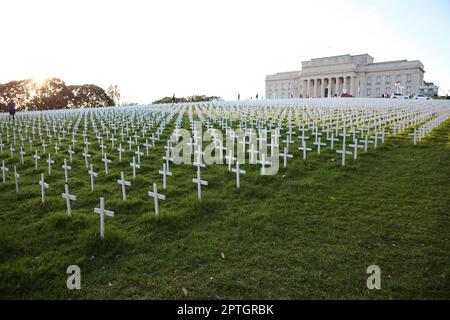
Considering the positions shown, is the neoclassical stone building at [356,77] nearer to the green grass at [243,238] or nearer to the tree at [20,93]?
the tree at [20,93]

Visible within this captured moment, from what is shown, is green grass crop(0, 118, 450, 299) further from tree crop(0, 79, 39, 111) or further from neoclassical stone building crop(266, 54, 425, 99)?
neoclassical stone building crop(266, 54, 425, 99)

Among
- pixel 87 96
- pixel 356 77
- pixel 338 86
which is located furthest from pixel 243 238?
pixel 338 86

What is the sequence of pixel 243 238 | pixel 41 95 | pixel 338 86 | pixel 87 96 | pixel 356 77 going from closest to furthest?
pixel 243 238
pixel 41 95
pixel 87 96
pixel 356 77
pixel 338 86

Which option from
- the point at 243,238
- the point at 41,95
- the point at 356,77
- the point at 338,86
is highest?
the point at 356,77

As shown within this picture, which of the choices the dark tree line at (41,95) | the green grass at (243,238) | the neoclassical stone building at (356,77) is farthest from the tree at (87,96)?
the green grass at (243,238)

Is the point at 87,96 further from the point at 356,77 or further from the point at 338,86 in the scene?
the point at 356,77

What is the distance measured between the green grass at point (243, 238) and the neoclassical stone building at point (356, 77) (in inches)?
2498

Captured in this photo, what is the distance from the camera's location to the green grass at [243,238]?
354 cm

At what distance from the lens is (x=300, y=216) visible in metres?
5.24

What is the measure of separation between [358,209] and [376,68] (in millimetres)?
73509

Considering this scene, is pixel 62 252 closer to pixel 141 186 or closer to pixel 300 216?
pixel 141 186

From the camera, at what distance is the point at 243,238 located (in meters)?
4.62

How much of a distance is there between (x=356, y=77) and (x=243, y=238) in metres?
74.2
